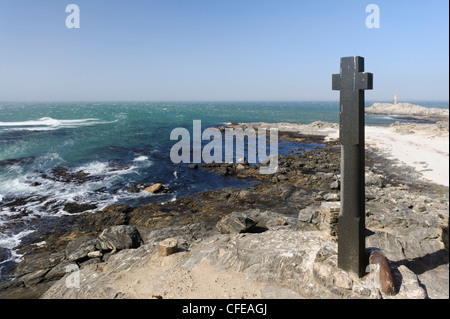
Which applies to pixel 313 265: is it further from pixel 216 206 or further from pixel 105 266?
pixel 216 206

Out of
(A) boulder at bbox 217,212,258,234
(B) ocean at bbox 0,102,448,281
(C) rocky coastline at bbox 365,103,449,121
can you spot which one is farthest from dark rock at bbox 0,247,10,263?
(C) rocky coastline at bbox 365,103,449,121

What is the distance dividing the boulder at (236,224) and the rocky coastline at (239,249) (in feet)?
0.17

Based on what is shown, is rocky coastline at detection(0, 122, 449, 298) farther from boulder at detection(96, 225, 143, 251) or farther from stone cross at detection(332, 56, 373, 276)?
stone cross at detection(332, 56, 373, 276)

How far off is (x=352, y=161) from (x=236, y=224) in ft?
26.1

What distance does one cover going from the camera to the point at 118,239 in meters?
13.3

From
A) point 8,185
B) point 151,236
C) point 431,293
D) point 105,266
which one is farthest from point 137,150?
point 431,293

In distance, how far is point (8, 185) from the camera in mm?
23562

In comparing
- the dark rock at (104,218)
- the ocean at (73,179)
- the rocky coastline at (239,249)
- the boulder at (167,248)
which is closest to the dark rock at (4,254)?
the ocean at (73,179)

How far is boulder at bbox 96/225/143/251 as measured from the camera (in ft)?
43.0

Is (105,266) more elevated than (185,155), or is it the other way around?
(185,155)

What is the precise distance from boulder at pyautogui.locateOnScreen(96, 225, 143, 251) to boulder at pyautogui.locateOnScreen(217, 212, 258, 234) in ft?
13.6

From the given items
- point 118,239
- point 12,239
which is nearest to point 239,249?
point 118,239
